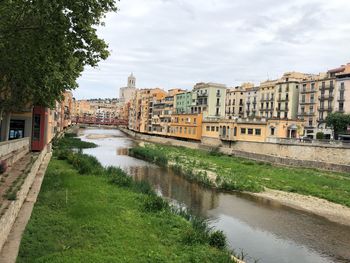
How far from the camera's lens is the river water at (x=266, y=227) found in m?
19.1

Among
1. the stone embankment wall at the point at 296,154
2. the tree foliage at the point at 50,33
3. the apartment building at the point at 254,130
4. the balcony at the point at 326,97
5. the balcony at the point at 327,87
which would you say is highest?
the balcony at the point at 327,87

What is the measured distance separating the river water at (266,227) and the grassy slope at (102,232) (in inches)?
161

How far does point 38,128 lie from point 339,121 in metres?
56.6

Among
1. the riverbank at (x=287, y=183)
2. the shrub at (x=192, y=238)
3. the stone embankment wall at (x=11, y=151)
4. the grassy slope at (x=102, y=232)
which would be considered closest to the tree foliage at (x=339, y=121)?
the riverbank at (x=287, y=183)

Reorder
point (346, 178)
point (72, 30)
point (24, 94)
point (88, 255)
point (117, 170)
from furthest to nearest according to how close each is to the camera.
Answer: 1. point (346, 178)
2. point (117, 170)
3. point (24, 94)
4. point (72, 30)
5. point (88, 255)

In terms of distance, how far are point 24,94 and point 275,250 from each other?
74.2ft

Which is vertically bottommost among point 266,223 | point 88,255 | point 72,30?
point 266,223

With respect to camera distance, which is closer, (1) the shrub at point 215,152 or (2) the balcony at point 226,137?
(1) the shrub at point 215,152

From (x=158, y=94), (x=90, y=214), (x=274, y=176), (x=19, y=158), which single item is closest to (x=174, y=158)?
(x=274, y=176)

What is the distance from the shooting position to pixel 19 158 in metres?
31.6

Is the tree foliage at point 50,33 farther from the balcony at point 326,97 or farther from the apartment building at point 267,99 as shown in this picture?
the apartment building at point 267,99

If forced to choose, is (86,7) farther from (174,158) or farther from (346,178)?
(174,158)

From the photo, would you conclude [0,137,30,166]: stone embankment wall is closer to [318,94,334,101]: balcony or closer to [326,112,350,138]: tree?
[326,112,350,138]: tree

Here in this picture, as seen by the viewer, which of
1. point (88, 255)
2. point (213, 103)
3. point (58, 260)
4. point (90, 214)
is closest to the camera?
point (58, 260)
